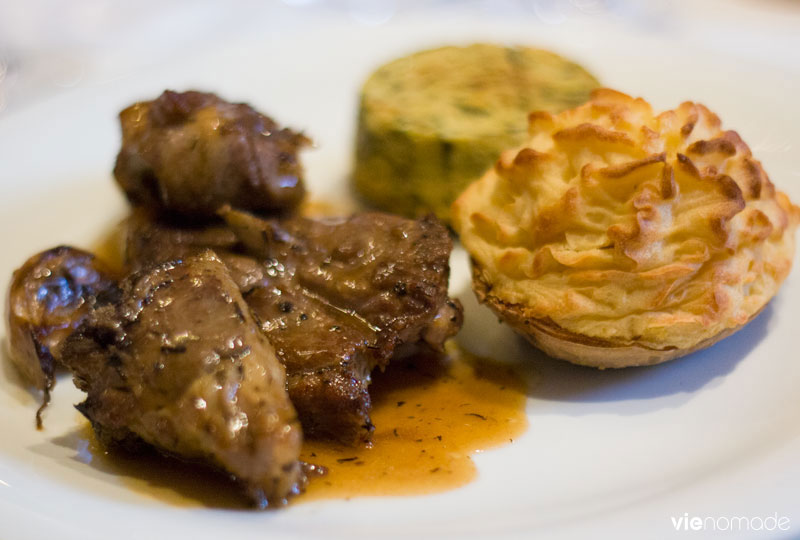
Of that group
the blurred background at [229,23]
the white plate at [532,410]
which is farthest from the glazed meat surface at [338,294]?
the blurred background at [229,23]

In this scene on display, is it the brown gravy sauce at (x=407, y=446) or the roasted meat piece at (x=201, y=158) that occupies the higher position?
the roasted meat piece at (x=201, y=158)

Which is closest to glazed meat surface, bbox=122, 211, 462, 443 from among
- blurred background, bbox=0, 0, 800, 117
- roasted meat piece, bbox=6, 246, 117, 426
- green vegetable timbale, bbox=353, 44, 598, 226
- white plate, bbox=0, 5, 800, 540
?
roasted meat piece, bbox=6, 246, 117, 426

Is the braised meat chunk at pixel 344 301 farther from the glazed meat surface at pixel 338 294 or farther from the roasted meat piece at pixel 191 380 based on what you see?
the roasted meat piece at pixel 191 380

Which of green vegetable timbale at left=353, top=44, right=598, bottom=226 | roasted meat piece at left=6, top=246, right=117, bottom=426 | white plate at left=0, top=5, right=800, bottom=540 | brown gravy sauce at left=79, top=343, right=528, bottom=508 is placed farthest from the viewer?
green vegetable timbale at left=353, top=44, right=598, bottom=226

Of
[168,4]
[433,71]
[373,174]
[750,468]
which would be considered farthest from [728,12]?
[750,468]

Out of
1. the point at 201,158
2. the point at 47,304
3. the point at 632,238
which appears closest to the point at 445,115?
the point at 201,158

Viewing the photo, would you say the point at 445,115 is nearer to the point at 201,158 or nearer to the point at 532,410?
the point at 201,158

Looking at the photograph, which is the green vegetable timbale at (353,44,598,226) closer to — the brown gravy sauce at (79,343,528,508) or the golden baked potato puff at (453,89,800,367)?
the golden baked potato puff at (453,89,800,367)
